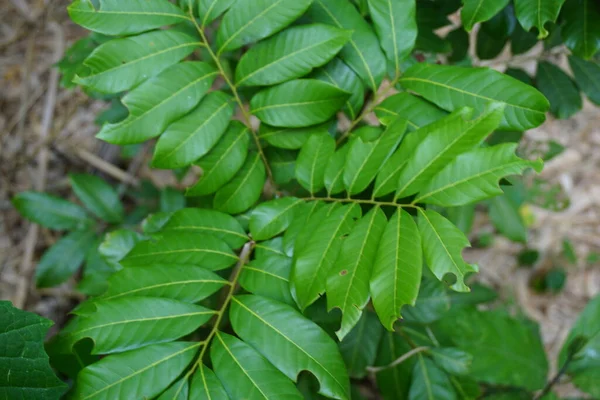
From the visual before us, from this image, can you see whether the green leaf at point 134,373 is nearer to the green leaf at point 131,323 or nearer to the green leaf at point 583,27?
the green leaf at point 131,323

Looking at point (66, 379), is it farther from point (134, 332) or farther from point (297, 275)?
point (297, 275)

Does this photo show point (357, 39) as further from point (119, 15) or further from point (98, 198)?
point (98, 198)

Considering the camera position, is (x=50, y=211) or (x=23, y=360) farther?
(x=50, y=211)

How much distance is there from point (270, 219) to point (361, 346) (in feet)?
1.47

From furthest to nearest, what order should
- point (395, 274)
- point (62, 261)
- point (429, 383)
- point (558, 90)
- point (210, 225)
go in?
point (62, 261)
point (558, 90)
point (429, 383)
point (210, 225)
point (395, 274)

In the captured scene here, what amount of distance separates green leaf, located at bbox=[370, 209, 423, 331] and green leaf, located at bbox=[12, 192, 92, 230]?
1192 millimetres

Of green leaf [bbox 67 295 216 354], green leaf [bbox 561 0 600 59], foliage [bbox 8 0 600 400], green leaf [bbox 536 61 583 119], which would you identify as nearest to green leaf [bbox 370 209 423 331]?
foliage [bbox 8 0 600 400]

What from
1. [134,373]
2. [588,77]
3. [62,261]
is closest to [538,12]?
[588,77]

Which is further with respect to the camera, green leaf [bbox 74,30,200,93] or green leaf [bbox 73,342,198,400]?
green leaf [bbox 74,30,200,93]

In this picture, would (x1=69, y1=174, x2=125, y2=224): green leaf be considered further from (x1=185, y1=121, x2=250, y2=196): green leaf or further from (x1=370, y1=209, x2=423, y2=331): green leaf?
(x1=370, y1=209, x2=423, y2=331): green leaf

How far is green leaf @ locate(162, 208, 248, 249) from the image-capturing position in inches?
38.3

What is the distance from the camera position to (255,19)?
925mm

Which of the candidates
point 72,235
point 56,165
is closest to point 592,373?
point 72,235

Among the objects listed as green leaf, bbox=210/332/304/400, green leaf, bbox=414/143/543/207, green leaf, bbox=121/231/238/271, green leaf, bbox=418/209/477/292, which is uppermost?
green leaf, bbox=414/143/543/207
